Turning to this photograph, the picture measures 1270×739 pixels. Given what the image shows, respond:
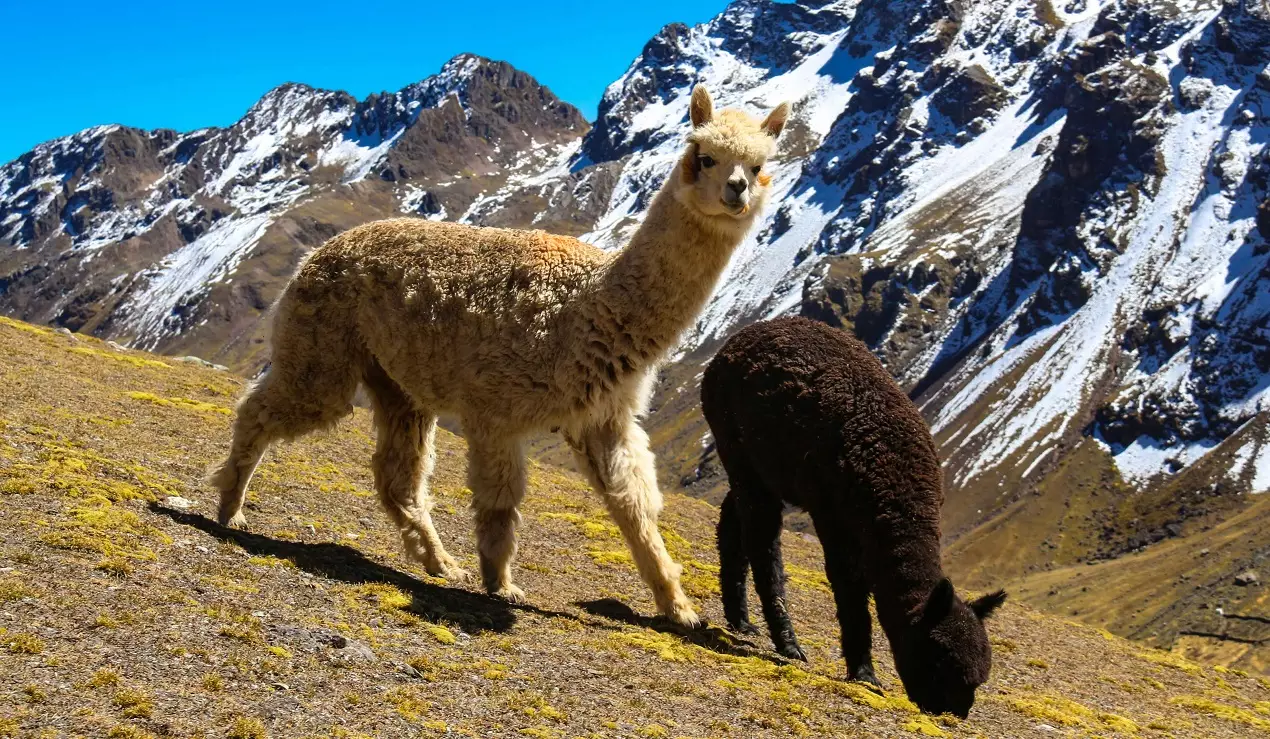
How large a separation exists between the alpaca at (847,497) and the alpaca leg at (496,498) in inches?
123

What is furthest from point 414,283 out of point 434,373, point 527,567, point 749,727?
point 749,727

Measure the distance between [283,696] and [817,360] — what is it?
24.6 feet

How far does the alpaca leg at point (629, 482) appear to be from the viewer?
11.9 metres

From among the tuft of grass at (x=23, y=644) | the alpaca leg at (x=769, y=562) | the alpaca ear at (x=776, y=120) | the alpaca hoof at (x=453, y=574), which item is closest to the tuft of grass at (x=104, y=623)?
the tuft of grass at (x=23, y=644)

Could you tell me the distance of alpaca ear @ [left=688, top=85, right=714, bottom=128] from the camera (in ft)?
38.4

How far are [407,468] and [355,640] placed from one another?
14.2 ft

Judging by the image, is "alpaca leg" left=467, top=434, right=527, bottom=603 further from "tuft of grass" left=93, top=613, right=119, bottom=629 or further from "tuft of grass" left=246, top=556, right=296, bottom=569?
"tuft of grass" left=93, top=613, right=119, bottom=629

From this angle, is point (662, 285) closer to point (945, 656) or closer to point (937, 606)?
point (937, 606)

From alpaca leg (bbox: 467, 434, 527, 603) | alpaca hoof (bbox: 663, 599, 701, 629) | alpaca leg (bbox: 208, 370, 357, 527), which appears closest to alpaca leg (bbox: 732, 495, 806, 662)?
alpaca hoof (bbox: 663, 599, 701, 629)

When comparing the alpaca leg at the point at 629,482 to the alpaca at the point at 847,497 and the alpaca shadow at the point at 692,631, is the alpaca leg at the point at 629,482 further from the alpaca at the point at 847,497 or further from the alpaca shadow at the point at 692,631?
the alpaca at the point at 847,497

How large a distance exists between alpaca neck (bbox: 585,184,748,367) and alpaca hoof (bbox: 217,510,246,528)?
17.3 ft

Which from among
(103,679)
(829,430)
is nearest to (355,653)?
(103,679)

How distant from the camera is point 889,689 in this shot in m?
12.3

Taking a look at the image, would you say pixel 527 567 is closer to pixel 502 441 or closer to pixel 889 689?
pixel 502 441
